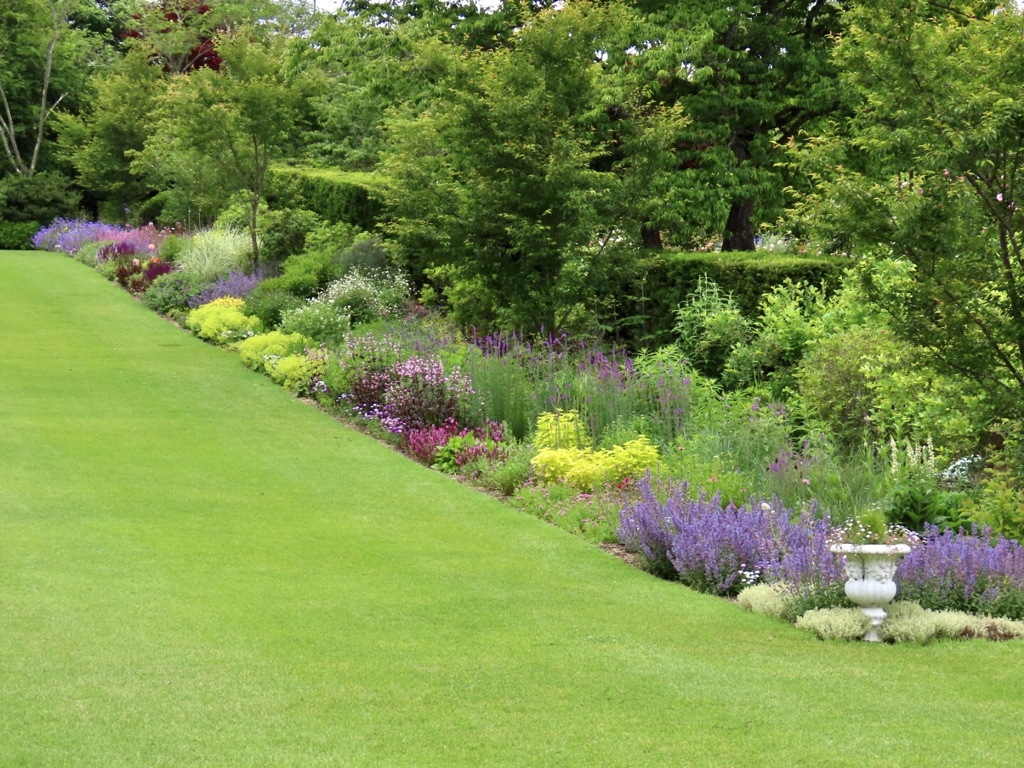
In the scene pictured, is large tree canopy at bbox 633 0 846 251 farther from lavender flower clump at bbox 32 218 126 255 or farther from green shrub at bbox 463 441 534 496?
lavender flower clump at bbox 32 218 126 255

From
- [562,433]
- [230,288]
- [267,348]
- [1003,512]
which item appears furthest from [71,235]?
[1003,512]

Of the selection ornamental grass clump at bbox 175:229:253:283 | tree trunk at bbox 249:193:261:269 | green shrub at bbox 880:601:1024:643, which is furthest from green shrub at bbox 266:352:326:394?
green shrub at bbox 880:601:1024:643

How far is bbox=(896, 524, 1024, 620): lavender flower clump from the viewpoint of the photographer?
21.6 feet

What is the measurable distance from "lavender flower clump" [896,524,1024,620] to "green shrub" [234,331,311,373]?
1082cm

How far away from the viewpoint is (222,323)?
18.4m

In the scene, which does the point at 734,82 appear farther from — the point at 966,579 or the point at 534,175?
the point at 966,579

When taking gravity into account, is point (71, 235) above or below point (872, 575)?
above

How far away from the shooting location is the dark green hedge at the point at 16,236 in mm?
35844

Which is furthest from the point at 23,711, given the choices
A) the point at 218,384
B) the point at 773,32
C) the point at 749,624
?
the point at 773,32

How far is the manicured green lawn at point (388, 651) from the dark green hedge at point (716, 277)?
541 centimetres

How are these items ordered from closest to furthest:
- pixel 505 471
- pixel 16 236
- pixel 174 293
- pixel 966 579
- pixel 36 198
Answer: pixel 966 579
pixel 505 471
pixel 174 293
pixel 16 236
pixel 36 198

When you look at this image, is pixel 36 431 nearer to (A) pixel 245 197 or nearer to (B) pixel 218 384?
(B) pixel 218 384

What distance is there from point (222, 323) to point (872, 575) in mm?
14066

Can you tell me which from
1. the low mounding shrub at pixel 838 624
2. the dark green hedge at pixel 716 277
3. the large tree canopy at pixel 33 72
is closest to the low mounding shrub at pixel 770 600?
the low mounding shrub at pixel 838 624
